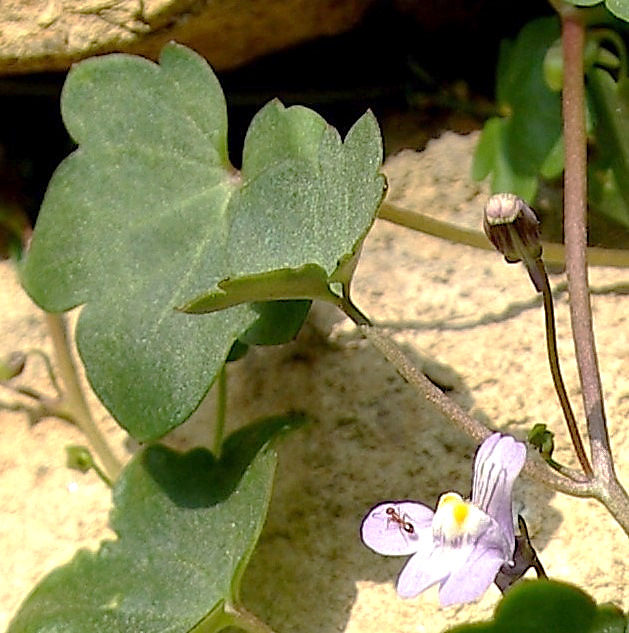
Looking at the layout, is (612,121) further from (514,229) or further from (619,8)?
(514,229)

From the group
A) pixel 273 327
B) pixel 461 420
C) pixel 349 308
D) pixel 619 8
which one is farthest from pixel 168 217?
pixel 619 8

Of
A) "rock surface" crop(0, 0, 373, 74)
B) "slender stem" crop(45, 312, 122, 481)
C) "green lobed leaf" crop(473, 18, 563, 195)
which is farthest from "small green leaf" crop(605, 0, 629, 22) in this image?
"slender stem" crop(45, 312, 122, 481)

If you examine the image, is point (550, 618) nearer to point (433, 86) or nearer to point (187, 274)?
point (187, 274)

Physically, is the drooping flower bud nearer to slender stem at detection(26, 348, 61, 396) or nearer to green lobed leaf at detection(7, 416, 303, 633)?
green lobed leaf at detection(7, 416, 303, 633)

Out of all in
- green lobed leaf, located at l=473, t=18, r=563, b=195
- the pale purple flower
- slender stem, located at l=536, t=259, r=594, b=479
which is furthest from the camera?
green lobed leaf, located at l=473, t=18, r=563, b=195

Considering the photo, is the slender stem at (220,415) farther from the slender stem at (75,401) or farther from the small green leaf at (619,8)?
the small green leaf at (619,8)

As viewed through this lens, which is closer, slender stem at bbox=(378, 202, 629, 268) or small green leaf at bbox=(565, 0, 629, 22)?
small green leaf at bbox=(565, 0, 629, 22)
